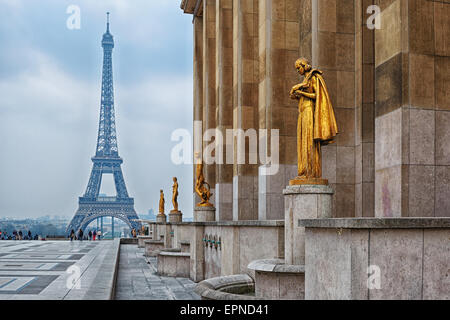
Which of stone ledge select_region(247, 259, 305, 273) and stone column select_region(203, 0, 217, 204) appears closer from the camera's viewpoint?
stone ledge select_region(247, 259, 305, 273)

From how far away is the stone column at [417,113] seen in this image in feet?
40.2

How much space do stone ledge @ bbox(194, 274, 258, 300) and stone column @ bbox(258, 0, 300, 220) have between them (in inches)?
269

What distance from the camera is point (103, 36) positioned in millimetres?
144250

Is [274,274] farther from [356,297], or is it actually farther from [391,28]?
[391,28]

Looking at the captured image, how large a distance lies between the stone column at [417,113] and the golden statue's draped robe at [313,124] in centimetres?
221

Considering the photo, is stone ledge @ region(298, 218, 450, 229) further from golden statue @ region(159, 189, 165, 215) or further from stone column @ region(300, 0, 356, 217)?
golden statue @ region(159, 189, 165, 215)

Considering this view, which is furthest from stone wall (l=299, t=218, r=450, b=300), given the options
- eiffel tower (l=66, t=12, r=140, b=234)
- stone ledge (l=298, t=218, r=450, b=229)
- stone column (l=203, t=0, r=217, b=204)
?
eiffel tower (l=66, t=12, r=140, b=234)

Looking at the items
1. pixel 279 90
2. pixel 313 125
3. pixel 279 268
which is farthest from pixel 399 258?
pixel 279 90

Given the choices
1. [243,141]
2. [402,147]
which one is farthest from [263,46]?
[402,147]

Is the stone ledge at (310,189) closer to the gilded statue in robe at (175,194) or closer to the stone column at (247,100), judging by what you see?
the stone column at (247,100)

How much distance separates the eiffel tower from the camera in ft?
344

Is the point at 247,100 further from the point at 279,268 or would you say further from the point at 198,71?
the point at 198,71

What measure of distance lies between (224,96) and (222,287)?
18.4 metres

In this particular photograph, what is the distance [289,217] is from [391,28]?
5.25m
